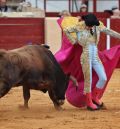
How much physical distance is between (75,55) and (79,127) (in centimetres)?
173

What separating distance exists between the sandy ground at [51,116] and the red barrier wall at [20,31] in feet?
16.0

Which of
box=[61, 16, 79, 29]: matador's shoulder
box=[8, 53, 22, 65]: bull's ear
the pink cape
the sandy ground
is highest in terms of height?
box=[61, 16, 79, 29]: matador's shoulder

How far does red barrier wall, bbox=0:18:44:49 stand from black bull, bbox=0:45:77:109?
6.13 metres

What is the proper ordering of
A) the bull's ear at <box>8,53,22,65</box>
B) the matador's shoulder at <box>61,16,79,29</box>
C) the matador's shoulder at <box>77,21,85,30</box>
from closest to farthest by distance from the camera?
the bull's ear at <box>8,53,22,65</box> → the matador's shoulder at <box>77,21,85,30</box> → the matador's shoulder at <box>61,16,79,29</box>

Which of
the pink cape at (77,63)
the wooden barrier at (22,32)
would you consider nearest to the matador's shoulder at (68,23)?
the pink cape at (77,63)

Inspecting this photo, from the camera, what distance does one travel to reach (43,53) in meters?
7.12

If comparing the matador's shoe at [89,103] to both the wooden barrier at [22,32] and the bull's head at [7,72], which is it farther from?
the wooden barrier at [22,32]

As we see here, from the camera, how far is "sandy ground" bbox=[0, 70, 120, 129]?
19.6 ft

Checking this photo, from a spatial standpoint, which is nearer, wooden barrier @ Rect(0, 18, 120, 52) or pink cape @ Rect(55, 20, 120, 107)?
pink cape @ Rect(55, 20, 120, 107)

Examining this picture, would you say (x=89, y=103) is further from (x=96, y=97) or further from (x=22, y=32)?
(x=22, y=32)

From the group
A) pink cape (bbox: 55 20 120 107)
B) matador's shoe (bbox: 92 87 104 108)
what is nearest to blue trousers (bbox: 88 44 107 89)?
matador's shoe (bbox: 92 87 104 108)

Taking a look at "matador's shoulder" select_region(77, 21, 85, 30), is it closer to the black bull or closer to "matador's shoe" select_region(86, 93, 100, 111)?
the black bull

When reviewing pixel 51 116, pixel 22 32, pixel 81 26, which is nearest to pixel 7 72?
pixel 51 116

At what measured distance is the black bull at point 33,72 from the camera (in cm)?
655
